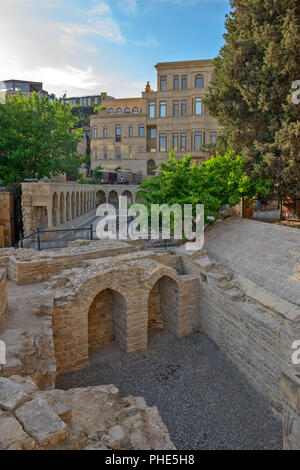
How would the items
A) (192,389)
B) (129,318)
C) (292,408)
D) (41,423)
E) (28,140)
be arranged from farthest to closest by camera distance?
1. (28,140)
2. (129,318)
3. (192,389)
4. (292,408)
5. (41,423)

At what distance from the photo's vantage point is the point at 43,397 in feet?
17.4

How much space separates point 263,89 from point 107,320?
43.8 ft

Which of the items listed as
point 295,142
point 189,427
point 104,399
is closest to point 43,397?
point 104,399

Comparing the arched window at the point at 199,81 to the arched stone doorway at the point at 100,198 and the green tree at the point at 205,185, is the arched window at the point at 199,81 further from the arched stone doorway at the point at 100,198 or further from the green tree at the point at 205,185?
the green tree at the point at 205,185

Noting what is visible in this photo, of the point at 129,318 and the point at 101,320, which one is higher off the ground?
the point at 129,318

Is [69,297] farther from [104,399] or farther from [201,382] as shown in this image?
[201,382]

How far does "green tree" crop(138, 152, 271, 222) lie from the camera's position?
15422 mm

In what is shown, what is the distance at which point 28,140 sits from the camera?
23.0 meters

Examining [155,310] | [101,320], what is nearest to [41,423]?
[101,320]

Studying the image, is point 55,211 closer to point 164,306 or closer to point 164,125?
point 164,306

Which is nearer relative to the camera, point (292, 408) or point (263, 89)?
point (292, 408)

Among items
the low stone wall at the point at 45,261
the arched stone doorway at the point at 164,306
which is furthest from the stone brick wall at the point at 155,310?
the low stone wall at the point at 45,261

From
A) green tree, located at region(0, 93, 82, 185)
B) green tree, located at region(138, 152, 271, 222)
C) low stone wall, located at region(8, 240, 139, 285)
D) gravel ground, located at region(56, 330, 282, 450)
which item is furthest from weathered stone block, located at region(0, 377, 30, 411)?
green tree, located at region(0, 93, 82, 185)

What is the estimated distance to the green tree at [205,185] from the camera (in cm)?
1542
